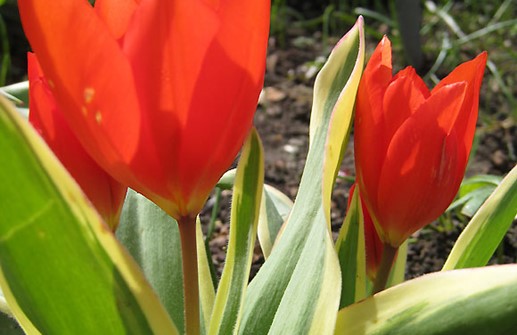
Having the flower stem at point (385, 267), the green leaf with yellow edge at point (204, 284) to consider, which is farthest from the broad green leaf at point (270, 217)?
the flower stem at point (385, 267)

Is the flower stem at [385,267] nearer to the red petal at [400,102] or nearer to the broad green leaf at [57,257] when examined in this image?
the red petal at [400,102]

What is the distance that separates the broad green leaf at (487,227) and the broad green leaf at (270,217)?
0.69ft

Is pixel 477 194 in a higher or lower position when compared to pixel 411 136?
lower

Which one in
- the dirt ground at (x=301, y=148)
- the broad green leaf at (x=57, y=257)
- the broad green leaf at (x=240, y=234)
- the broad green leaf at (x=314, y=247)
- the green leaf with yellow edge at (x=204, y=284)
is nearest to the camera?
the broad green leaf at (x=57, y=257)

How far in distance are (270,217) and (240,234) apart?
19 cm

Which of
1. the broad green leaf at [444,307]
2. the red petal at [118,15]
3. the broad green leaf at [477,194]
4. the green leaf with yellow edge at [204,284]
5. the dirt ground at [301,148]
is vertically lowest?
the dirt ground at [301,148]

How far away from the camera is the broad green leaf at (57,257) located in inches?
18.6

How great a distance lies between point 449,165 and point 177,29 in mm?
243

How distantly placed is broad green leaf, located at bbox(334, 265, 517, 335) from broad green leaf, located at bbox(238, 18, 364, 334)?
30 mm

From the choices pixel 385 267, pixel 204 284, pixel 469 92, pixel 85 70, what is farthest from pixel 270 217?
pixel 85 70

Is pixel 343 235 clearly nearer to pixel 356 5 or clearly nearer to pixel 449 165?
pixel 449 165

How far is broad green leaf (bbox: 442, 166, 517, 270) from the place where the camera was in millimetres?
689

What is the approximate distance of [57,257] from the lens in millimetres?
504

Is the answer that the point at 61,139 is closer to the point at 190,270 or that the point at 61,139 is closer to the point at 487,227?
the point at 190,270
